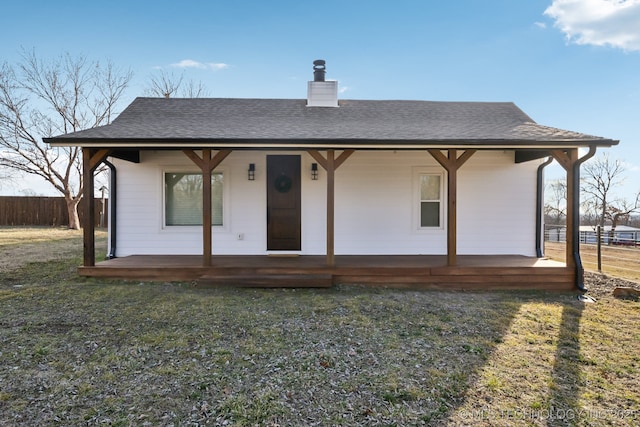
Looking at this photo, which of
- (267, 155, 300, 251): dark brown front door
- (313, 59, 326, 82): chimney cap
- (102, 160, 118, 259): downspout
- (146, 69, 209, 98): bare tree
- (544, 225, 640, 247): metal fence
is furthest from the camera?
(146, 69, 209, 98): bare tree

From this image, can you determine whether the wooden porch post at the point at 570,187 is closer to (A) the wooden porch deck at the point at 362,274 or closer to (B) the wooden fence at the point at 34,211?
(A) the wooden porch deck at the point at 362,274

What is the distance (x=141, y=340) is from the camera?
3684 millimetres

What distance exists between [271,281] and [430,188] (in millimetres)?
3987

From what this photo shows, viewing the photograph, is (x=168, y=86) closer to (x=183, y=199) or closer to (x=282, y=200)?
(x=183, y=199)

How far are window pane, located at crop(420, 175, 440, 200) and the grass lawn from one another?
2.65m

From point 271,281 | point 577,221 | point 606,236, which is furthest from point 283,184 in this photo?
point 606,236

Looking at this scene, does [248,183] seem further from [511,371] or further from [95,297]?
[511,371]

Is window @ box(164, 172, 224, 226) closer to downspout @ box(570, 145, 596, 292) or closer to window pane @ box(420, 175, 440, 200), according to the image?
window pane @ box(420, 175, 440, 200)

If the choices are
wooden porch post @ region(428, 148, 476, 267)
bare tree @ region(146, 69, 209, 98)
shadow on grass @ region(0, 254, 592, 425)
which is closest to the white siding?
wooden porch post @ region(428, 148, 476, 267)

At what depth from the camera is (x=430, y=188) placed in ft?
25.0

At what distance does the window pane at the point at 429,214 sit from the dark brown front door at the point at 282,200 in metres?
2.66

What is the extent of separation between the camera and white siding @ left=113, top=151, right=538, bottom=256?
24.4 ft

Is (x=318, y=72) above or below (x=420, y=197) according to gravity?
above

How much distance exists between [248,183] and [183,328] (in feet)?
12.9
